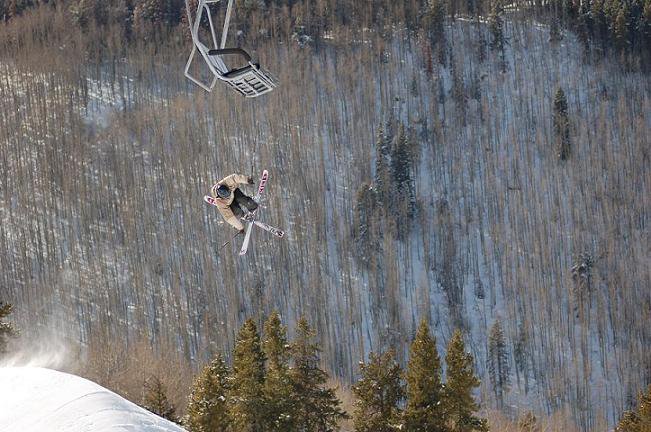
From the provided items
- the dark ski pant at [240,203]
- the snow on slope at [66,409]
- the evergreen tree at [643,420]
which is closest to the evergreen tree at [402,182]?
the evergreen tree at [643,420]

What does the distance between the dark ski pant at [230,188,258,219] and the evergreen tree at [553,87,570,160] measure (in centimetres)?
5363

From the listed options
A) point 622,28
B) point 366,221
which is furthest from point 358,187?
point 622,28

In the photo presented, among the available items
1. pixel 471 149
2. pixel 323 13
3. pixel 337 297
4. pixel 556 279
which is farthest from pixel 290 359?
pixel 323 13

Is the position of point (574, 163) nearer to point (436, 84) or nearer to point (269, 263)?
point (436, 84)

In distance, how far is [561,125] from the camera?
7088 centimetres

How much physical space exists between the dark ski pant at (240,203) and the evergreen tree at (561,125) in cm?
5363

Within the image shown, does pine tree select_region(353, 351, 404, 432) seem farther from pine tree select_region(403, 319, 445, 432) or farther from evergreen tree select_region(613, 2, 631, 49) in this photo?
evergreen tree select_region(613, 2, 631, 49)

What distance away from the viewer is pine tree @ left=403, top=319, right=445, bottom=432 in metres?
26.7

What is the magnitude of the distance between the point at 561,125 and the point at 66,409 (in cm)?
5653

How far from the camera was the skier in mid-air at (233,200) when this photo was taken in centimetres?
1911

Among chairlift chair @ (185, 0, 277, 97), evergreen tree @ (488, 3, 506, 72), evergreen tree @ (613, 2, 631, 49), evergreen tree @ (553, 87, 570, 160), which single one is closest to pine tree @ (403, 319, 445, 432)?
chairlift chair @ (185, 0, 277, 97)

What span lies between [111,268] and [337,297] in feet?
48.8

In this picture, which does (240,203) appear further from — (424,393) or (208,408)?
(208,408)

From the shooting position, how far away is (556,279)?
65562 mm
